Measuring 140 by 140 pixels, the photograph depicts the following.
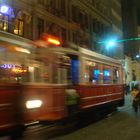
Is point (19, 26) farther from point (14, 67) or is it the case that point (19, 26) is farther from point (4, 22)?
point (14, 67)

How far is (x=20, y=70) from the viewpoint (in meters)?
12.2

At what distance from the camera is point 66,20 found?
4538 centimetres

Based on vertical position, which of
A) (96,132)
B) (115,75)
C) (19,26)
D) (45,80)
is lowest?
(96,132)

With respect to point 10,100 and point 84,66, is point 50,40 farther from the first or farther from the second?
point 10,100

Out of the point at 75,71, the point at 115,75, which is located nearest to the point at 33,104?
the point at 75,71

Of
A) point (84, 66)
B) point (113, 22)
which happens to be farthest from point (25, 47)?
point (113, 22)

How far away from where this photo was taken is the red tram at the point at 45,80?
11.6 meters

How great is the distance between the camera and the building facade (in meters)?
34.0

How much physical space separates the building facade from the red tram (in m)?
1.26

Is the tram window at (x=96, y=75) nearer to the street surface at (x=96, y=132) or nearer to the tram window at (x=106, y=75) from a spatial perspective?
the tram window at (x=106, y=75)

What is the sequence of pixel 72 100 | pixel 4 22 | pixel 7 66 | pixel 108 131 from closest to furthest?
pixel 7 66, pixel 108 131, pixel 72 100, pixel 4 22

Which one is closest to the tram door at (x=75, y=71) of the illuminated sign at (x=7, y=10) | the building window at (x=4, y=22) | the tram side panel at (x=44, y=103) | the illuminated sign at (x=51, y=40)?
the illuminated sign at (x=51, y=40)

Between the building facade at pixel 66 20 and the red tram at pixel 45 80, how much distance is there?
1.26m

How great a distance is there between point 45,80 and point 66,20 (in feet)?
104
